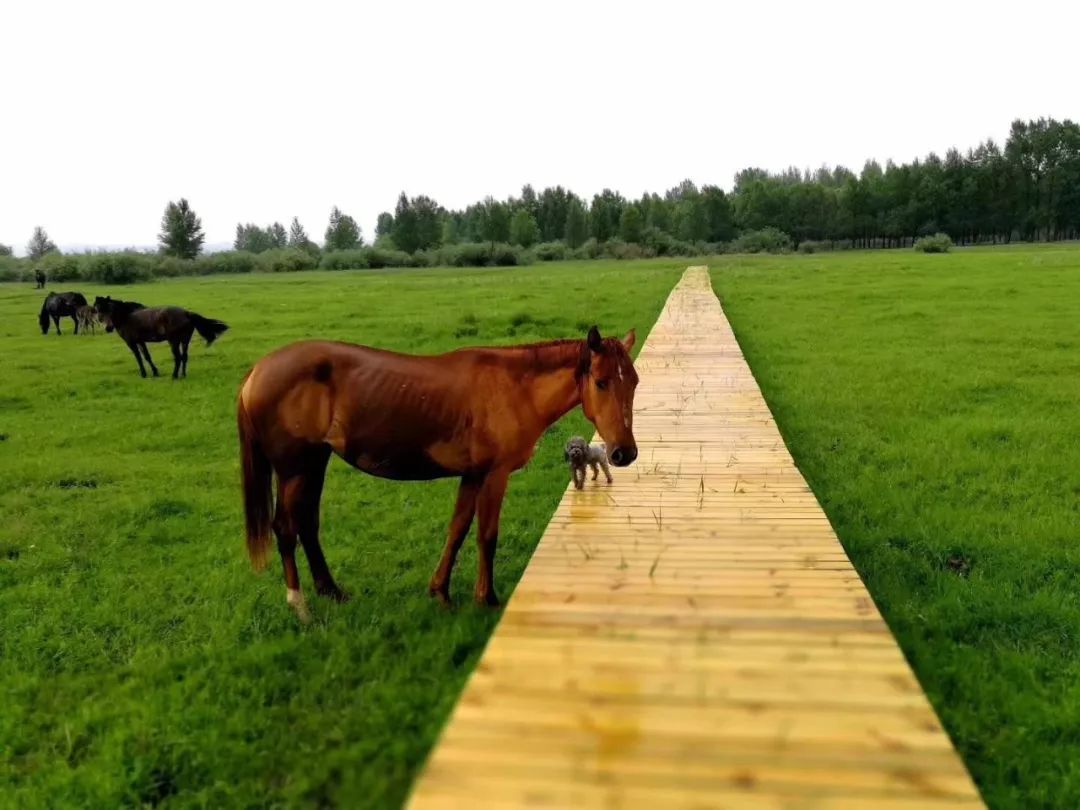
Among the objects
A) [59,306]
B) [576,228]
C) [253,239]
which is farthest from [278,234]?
[59,306]

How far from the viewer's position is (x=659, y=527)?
16.2ft

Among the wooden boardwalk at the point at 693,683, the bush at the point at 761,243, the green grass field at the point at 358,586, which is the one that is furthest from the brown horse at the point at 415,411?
the bush at the point at 761,243

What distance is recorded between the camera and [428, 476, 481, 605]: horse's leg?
14.4ft

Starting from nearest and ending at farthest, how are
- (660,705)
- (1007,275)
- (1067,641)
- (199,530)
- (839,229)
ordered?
(660,705) < (1067,641) < (199,530) < (1007,275) < (839,229)

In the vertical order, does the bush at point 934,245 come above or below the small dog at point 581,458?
above

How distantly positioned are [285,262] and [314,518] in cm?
6258

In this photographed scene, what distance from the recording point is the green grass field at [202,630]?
10.5 ft

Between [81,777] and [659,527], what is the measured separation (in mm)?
3263

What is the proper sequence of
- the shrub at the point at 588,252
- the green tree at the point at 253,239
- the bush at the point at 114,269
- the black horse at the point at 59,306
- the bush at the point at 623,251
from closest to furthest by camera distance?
the black horse at the point at 59,306
the bush at the point at 114,269
the bush at the point at 623,251
the shrub at the point at 588,252
the green tree at the point at 253,239

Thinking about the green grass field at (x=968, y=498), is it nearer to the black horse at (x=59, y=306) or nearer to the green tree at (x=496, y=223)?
the black horse at (x=59, y=306)

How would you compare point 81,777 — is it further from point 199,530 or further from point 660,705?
point 199,530

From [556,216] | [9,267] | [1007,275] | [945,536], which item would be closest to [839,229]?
[556,216]

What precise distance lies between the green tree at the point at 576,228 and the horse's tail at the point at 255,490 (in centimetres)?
8732

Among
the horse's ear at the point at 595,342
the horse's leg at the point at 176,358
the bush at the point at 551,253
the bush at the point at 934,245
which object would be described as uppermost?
the bush at the point at 551,253
